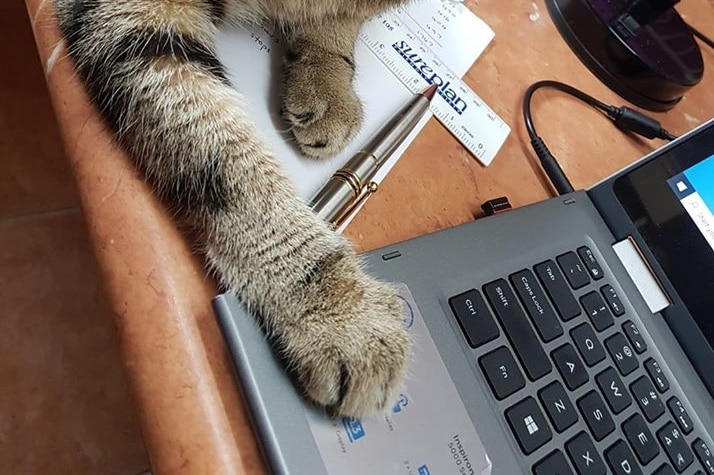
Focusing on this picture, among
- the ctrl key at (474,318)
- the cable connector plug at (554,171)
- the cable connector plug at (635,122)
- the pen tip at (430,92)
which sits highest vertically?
the pen tip at (430,92)

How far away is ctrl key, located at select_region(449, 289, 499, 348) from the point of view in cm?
45

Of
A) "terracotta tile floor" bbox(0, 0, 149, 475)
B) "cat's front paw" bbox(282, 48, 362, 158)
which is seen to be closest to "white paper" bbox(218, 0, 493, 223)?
"cat's front paw" bbox(282, 48, 362, 158)

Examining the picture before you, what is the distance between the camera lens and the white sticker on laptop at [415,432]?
1.21ft

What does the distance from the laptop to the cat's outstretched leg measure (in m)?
0.11

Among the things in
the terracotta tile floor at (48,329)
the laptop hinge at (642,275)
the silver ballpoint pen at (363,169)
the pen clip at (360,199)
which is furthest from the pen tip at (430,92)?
the terracotta tile floor at (48,329)

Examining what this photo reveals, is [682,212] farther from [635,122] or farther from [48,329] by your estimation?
[48,329]

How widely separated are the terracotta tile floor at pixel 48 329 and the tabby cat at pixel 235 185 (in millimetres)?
435

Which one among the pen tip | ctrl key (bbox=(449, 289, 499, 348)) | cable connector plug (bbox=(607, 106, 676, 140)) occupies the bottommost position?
ctrl key (bbox=(449, 289, 499, 348))

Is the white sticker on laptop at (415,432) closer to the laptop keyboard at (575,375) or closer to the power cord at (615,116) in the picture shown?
the laptop keyboard at (575,375)

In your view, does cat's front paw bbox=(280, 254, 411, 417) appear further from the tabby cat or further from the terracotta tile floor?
the terracotta tile floor

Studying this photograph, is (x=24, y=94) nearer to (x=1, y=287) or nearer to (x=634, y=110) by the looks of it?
(x=1, y=287)

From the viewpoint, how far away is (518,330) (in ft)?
1.56

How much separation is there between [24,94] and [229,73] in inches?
28.8

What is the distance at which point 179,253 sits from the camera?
40 cm
